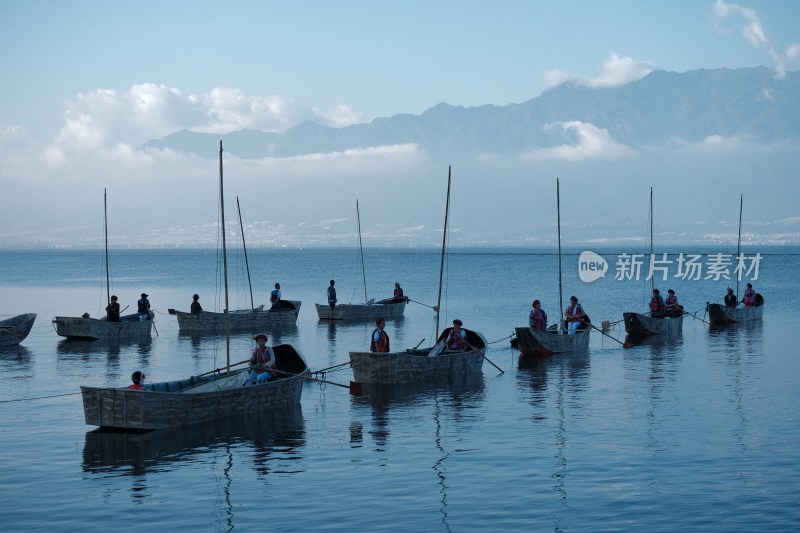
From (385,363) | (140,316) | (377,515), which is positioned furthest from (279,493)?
(140,316)

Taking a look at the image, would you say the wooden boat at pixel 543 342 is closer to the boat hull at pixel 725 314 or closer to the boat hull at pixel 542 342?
the boat hull at pixel 542 342

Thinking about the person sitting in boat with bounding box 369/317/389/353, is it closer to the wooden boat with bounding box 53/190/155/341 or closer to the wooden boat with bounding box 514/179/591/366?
the wooden boat with bounding box 514/179/591/366

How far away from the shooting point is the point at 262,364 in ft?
89.7

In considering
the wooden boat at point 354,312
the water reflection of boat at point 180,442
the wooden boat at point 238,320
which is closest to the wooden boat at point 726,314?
the wooden boat at point 354,312

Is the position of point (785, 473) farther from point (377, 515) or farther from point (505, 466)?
point (377, 515)

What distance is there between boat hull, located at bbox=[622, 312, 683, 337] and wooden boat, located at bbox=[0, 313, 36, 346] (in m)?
29.4

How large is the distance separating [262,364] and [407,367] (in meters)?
6.29

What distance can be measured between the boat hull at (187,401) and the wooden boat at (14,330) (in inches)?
875

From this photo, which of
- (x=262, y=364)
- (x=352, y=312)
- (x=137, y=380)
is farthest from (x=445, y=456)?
(x=352, y=312)

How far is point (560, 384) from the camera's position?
33406 millimetres

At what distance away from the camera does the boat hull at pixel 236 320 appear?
53.1 m

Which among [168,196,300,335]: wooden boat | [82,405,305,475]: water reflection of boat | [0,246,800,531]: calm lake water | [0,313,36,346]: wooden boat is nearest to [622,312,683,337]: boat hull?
[0,246,800,531]: calm lake water

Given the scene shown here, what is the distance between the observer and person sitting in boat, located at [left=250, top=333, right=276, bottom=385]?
89.1 feet

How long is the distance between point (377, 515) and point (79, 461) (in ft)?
25.4
